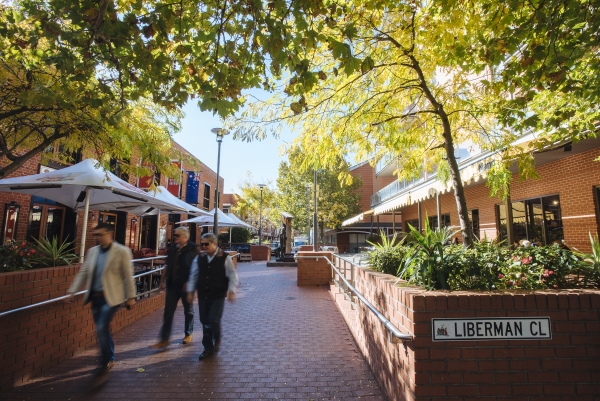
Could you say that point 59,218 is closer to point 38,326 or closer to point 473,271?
point 38,326

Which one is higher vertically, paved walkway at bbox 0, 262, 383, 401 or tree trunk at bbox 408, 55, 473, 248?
tree trunk at bbox 408, 55, 473, 248

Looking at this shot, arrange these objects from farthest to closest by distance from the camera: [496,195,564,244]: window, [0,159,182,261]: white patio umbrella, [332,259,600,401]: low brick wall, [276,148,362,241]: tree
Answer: [276,148,362,241]: tree → [496,195,564,244]: window → [0,159,182,261]: white patio umbrella → [332,259,600,401]: low brick wall

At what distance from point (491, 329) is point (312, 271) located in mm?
8702

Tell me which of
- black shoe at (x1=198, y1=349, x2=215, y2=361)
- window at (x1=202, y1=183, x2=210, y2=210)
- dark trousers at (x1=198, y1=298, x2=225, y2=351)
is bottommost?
black shoe at (x1=198, y1=349, x2=215, y2=361)

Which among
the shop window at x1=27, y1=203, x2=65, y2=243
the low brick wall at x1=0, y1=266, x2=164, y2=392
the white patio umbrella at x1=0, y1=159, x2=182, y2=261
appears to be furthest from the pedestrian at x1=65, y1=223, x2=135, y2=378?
the shop window at x1=27, y1=203, x2=65, y2=243

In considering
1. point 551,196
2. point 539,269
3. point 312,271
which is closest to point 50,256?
point 539,269

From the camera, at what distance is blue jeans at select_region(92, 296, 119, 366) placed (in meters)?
4.04

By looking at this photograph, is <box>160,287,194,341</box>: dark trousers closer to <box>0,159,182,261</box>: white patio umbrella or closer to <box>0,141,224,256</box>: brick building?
<box>0,159,182,261</box>: white patio umbrella

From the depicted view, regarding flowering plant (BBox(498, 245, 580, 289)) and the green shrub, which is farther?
the green shrub

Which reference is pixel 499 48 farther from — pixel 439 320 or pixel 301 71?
pixel 439 320

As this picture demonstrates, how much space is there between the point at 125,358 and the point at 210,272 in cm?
156

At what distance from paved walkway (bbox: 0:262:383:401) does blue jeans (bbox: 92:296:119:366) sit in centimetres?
24

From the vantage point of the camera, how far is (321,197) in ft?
107

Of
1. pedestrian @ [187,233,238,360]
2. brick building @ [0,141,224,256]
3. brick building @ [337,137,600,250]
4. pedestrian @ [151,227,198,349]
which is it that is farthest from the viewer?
brick building @ [0,141,224,256]
